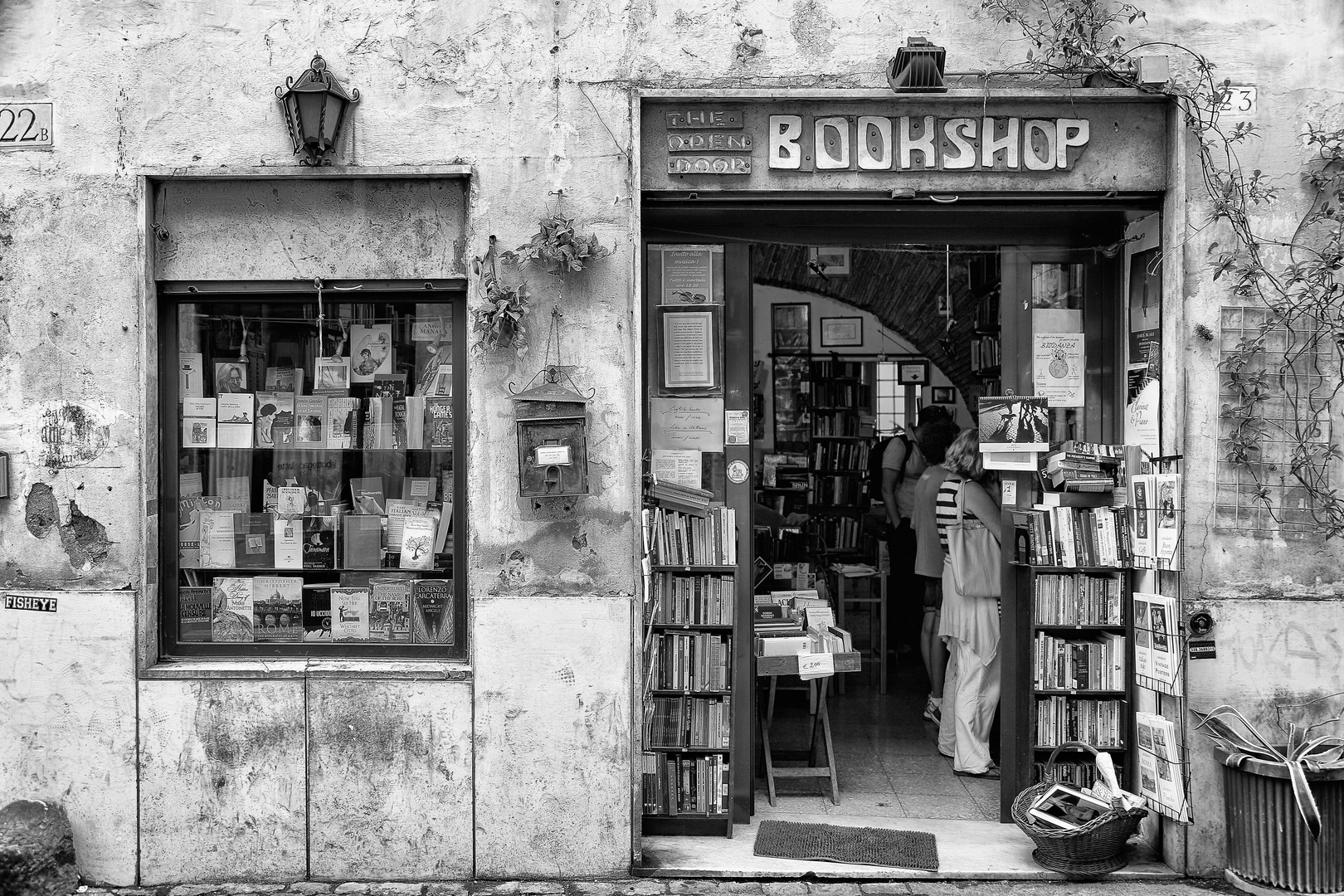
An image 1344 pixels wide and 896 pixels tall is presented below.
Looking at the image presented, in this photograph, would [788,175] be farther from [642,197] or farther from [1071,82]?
[1071,82]

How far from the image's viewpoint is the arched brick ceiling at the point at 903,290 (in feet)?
30.2

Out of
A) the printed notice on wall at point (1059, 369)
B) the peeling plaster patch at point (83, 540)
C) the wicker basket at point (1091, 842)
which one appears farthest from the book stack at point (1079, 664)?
the peeling plaster patch at point (83, 540)

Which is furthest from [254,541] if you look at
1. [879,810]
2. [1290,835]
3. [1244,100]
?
[1244,100]

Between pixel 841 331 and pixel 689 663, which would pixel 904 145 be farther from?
pixel 841 331

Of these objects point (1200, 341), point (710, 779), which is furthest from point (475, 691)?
point (1200, 341)

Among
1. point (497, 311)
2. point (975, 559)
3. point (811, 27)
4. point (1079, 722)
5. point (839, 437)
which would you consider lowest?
point (1079, 722)

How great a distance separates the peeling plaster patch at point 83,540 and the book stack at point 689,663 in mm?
2654

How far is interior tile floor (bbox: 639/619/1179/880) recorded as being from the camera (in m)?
4.84

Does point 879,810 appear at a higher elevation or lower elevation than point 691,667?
lower

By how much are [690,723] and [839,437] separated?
564 cm

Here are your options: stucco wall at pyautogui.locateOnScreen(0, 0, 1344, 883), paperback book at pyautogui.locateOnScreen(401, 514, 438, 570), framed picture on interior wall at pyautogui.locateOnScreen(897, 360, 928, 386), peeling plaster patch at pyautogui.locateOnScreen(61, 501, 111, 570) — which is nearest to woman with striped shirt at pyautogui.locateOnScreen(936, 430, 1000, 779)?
stucco wall at pyautogui.locateOnScreen(0, 0, 1344, 883)

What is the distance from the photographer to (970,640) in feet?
20.4

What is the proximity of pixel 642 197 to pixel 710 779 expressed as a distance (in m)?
2.88

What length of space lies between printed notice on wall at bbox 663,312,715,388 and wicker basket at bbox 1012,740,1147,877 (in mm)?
2624
